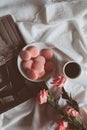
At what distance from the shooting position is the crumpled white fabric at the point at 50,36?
76 cm

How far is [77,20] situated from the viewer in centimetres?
88

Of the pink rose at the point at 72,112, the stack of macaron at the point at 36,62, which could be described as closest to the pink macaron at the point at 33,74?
the stack of macaron at the point at 36,62

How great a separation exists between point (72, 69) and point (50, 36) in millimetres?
120

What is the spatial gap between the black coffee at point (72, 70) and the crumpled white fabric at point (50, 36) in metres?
0.02

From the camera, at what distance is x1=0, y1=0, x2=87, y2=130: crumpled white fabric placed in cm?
76

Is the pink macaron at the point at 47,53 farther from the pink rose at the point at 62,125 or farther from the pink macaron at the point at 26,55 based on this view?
the pink rose at the point at 62,125

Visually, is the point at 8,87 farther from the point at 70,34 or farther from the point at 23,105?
the point at 70,34

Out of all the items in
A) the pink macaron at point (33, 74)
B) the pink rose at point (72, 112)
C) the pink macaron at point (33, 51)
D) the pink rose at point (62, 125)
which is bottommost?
the pink rose at point (62, 125)

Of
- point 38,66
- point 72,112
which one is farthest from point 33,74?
point 72,112

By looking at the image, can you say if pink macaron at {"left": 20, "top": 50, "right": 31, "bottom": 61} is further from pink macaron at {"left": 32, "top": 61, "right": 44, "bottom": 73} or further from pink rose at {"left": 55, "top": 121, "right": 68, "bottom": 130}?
pink rose at {"left": 55, "top": 121, "right": 68, "bottom": 130}

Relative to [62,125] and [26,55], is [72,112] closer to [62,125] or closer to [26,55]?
[62,125]

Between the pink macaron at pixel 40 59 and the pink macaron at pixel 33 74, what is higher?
the pink macaron at pixel 40 59

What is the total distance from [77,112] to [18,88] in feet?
0.48

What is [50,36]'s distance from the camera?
862 mm
